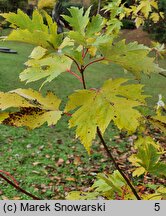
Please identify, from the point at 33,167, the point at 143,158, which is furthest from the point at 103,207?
the point at 33,167

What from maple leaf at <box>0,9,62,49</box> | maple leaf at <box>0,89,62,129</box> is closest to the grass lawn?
maple leaf at <box>0,89,62,129</box>

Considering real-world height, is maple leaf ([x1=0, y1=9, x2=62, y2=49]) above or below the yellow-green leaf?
above

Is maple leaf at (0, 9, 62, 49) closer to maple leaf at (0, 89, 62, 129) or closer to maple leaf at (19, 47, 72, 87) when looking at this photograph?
maple leaf at (19, 47, 72, 87)

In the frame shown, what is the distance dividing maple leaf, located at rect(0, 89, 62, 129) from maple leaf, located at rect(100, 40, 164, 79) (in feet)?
0.56

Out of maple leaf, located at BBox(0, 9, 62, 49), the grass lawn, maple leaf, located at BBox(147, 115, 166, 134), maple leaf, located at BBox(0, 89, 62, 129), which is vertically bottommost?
the grass lawn

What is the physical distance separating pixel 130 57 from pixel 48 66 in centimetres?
18

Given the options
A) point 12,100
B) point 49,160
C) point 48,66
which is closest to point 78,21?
point 48,66

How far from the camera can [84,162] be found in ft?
15.0

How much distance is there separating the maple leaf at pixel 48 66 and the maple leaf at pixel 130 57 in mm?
85

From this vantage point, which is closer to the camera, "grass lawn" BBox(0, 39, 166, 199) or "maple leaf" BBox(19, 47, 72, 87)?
"maple leaf" BBox(19, 47, 72, 87)

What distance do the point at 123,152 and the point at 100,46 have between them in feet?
14.3

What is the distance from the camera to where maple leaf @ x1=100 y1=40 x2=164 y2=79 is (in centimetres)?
79

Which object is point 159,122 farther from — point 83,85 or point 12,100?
point 12,100

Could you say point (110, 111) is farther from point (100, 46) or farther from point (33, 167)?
point (33, 167)
